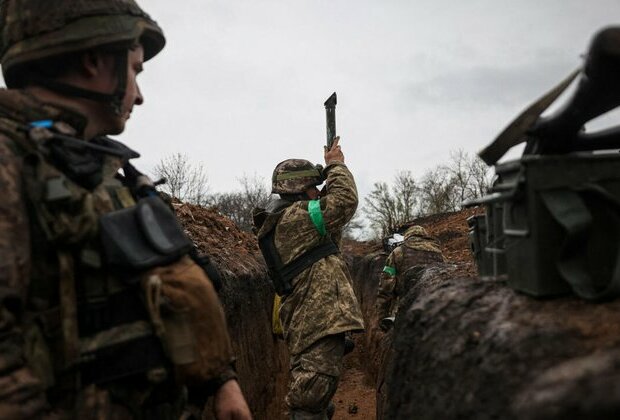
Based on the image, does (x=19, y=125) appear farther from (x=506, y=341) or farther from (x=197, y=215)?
(x=197, y=215)

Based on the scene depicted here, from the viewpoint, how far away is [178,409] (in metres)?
2.12

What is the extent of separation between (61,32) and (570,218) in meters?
1.99

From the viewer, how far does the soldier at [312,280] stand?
452 centimetres

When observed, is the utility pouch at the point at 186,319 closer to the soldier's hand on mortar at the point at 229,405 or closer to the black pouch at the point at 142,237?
the black pouch at the point at 142,237

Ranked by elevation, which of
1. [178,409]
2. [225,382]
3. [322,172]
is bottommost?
[178,409]

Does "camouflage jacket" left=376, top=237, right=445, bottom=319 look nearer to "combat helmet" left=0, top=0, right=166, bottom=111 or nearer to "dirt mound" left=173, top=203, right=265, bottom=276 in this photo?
"dirt mound" left=173, top=203, right=265, bottom=276

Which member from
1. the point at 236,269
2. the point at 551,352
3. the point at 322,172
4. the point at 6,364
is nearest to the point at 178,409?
the point at 6,364

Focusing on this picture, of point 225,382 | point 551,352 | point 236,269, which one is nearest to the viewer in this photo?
point 551,352

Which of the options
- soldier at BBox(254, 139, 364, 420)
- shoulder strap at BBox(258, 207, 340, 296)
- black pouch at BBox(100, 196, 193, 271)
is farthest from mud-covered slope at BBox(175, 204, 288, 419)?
black pouch at BBox(100, 196, 193, 271)

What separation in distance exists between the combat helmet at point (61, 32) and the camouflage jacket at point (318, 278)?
280 cm

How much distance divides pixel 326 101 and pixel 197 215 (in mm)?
3889

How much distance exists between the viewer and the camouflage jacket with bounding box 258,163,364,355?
4.61 metres

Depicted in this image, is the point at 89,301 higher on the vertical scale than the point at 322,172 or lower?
lower

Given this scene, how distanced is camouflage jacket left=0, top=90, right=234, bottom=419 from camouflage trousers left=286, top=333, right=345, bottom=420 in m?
2.76
